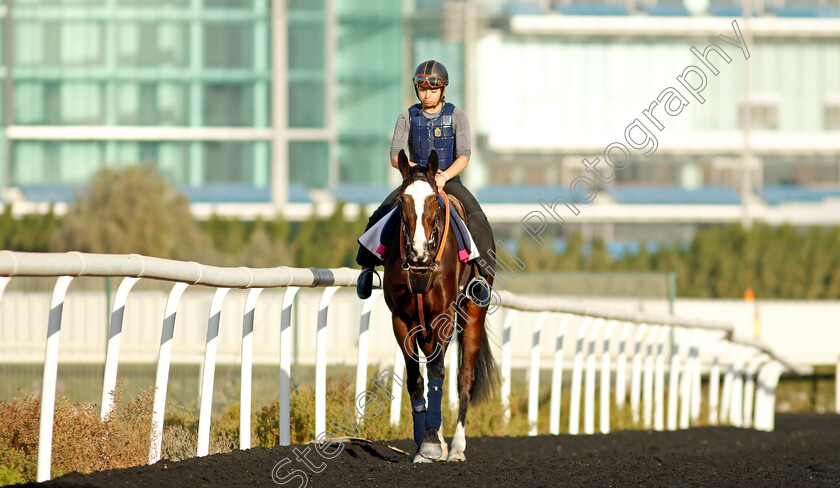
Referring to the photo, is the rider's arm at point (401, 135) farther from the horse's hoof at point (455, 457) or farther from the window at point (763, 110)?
the window at point (763, 110)

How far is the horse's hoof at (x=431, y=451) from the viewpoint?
7.13 m

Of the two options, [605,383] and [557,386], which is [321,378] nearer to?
[557,386]

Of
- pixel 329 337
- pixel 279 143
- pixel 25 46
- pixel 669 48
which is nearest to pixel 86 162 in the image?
pixel 25 46

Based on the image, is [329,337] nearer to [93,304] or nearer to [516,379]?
[516,379]

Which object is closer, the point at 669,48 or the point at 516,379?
the point at 516,379

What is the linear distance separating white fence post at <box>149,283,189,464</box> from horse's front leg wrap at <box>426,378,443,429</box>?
166 cm

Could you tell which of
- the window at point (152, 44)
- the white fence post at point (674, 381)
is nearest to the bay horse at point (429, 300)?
the white fence post at point (674, 381)

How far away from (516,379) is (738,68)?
5151cm

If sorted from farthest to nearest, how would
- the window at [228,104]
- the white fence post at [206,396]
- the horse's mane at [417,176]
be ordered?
the window at [228,104]
the horse's mane at [417,176]
the white fence post at [206,396]

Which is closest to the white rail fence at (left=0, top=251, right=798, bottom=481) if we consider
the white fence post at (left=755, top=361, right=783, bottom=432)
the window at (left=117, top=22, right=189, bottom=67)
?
the white fence post at (left=755, top=361, right=783, bottom=432)

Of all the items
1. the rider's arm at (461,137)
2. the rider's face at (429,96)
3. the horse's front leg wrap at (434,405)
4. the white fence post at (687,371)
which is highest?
the rider's face at (429,96)

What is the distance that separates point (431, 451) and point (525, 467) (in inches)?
21.5

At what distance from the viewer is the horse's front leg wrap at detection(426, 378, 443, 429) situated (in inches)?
285

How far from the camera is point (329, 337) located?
15.9m
